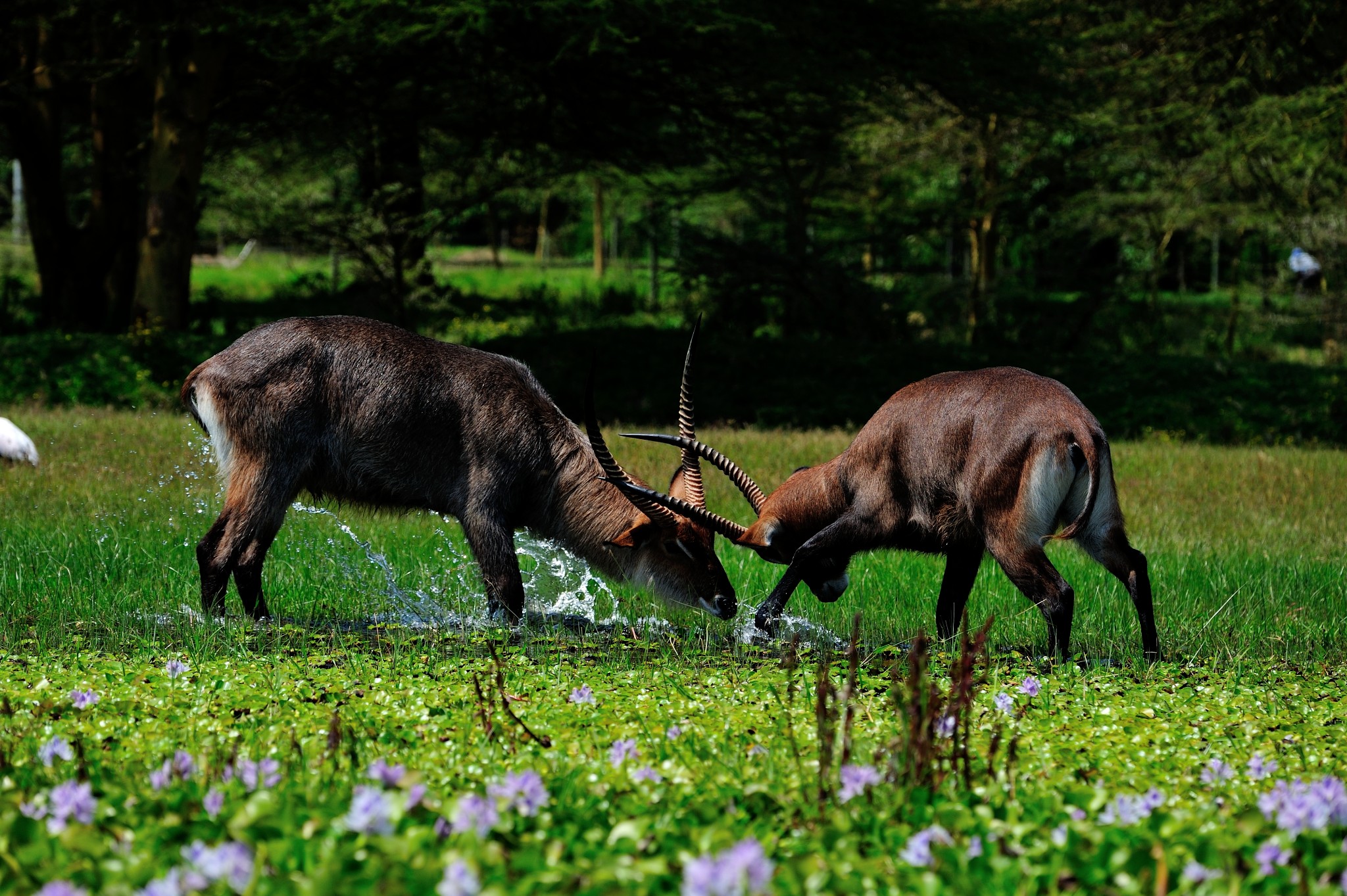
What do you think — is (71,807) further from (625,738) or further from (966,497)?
(966,497)

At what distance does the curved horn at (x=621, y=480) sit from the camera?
214 inches

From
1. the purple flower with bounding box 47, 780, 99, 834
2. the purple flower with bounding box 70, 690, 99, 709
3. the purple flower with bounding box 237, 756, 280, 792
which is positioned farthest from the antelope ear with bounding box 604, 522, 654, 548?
the purple flower with bounding box 47, 780, 99, 834

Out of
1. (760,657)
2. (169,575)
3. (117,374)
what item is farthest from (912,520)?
(117,374)

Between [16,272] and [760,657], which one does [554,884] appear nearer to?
[760,657]

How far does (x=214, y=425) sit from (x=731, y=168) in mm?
12594

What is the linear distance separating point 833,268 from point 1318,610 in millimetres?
12818

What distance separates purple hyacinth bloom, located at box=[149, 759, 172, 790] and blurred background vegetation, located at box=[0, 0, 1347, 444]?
9635 millimetres

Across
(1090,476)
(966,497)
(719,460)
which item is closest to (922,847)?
(1090,476)

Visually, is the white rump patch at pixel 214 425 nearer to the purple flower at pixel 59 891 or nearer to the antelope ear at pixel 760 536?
the antelope ear at pixel 760 536

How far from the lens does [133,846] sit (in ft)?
8.07

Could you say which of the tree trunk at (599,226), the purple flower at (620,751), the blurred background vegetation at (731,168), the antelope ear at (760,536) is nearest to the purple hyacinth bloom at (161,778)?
the purple flower at (620,751)

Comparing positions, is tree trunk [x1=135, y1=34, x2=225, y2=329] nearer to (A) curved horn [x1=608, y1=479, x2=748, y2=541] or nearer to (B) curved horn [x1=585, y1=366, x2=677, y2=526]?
(B) curved horn [x1=585, y1=366, x2=677, y2=526]

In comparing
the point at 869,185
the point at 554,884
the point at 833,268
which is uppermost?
the point at 869,185

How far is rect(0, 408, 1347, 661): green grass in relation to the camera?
18.2 feet
